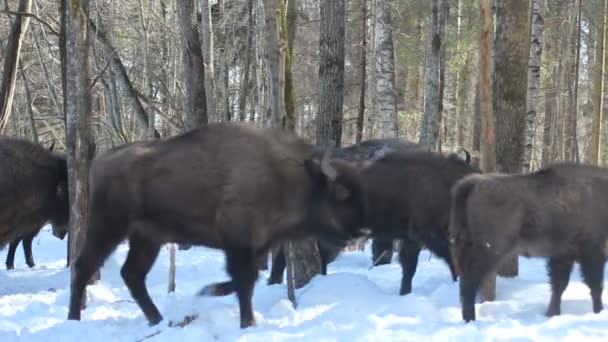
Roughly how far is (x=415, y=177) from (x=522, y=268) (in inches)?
102

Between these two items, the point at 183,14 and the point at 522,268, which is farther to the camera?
the point at 183,14

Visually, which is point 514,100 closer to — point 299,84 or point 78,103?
point 78,103

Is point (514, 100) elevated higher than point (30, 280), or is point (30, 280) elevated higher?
point (514, 100)

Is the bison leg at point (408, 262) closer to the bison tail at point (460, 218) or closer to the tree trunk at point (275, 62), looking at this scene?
the bison tail at point (460, 218)

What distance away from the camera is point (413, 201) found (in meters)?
8.88

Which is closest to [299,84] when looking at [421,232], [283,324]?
[421,232]

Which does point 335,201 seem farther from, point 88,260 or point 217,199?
point 88,260

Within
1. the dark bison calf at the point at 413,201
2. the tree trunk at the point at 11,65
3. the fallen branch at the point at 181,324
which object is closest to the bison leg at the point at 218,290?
the fallen branch at the point at 181,324

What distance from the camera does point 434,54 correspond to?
1557 centimetres

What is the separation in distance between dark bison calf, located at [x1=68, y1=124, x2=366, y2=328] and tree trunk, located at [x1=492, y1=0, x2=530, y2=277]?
215 cm

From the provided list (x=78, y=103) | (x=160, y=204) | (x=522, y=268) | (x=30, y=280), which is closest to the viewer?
(x=160, y=204)

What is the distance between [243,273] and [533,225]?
262 cm

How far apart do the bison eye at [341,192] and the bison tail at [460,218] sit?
→ 1.05 m

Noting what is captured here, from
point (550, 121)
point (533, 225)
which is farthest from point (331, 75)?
point (550, 121)
